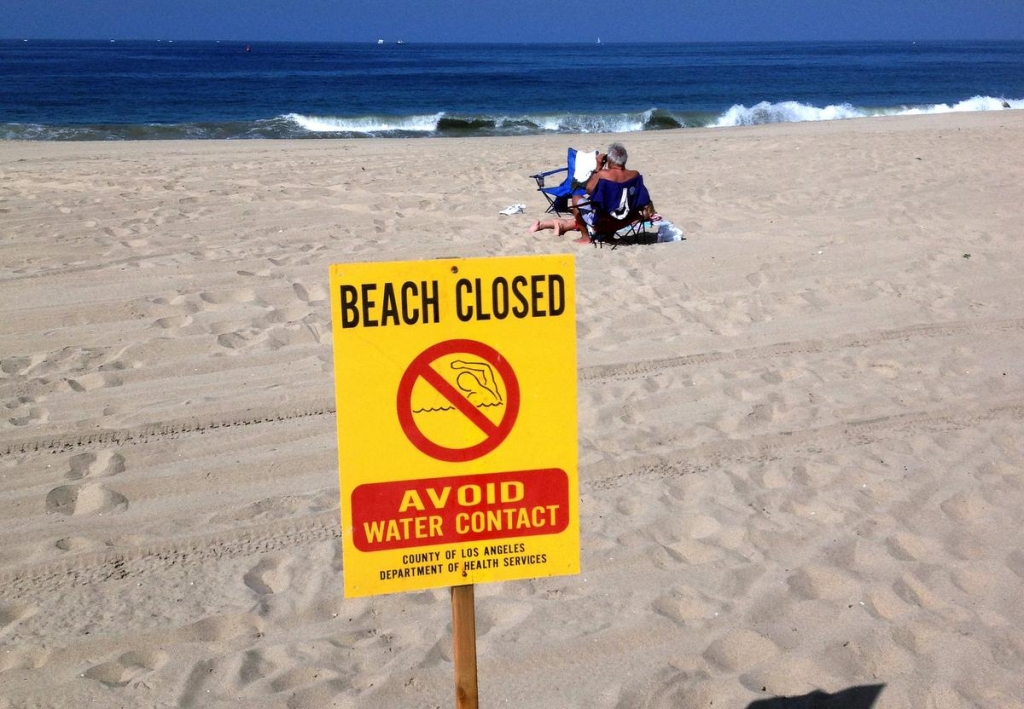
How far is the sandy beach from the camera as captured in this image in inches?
113

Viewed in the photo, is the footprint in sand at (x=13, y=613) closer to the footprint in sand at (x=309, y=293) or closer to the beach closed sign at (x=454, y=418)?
the beach closed sign at (x=454, y=418)

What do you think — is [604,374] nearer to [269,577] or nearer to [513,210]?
[269,577]

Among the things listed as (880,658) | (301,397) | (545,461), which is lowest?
Answer: (880,658)

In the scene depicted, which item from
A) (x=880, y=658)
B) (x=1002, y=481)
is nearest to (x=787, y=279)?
(x=1002, y=481)

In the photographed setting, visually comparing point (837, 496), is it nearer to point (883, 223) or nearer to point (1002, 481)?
point (1002, 481)

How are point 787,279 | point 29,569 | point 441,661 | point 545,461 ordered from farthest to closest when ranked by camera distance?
point 787,279 < point 29,569 < point 441,661 < point 545,461

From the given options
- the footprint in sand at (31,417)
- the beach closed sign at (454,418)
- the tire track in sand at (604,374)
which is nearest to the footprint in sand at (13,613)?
the tire track in sand at (604,374)

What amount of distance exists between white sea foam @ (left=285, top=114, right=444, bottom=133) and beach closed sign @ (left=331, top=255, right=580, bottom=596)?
24.6 metres

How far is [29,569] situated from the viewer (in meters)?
3.35

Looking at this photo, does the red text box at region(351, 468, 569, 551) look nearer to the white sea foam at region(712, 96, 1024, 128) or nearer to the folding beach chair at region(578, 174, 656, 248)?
the folding beach chair at region(578, 174, 656, 248)

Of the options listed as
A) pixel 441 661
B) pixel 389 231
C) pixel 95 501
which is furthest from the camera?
pixel 389 231

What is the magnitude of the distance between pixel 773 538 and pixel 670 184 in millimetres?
7738

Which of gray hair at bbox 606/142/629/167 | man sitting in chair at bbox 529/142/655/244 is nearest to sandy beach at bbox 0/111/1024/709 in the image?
man sitting in chair at bbox 529/142/655/244

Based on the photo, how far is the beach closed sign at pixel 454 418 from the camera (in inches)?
74.5
